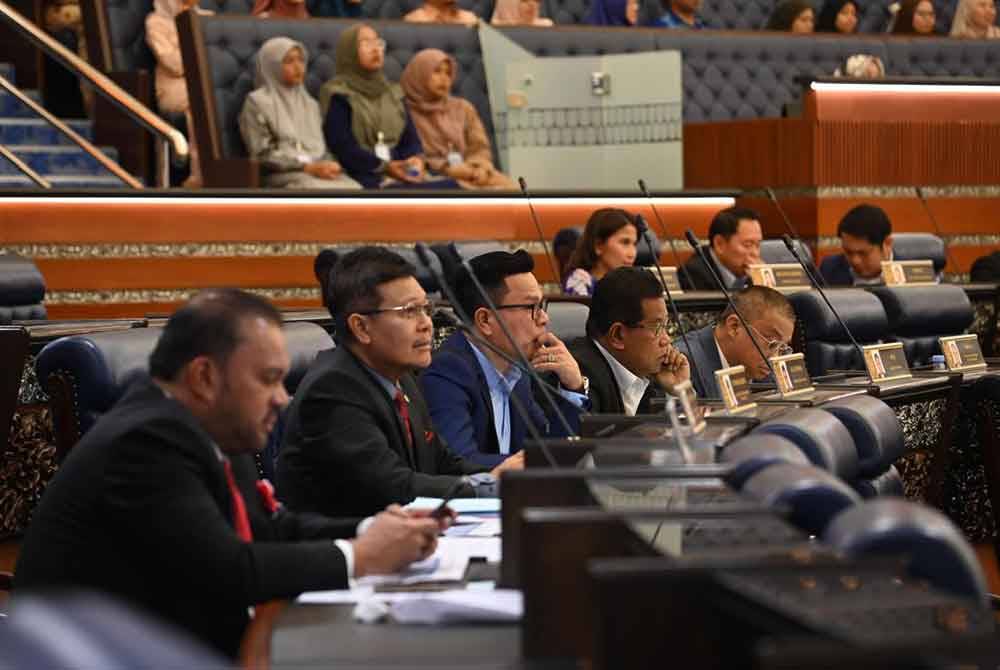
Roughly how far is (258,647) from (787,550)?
0.59 m

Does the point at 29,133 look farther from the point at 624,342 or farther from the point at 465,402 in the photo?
the point at 465,402

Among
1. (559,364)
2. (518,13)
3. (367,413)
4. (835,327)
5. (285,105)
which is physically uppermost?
(367,413)

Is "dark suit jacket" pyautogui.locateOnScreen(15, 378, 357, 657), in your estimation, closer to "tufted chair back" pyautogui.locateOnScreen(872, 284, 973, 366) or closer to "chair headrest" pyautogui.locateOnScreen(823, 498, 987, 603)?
"chair headrest" pyautogui.locateOnScreen(823, 498, 987, 603)

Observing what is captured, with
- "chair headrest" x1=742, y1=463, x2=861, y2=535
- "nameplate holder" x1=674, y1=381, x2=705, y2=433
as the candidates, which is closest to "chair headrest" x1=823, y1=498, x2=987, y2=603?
"chair headrest" x1=742, y1=463, x2=861, y2=535

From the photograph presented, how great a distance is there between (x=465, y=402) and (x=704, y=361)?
0.92 m

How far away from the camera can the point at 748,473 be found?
2057mm

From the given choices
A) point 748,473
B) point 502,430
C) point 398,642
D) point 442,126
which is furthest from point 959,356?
point 442,126

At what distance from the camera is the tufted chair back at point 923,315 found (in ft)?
19.0

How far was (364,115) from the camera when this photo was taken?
807 cm

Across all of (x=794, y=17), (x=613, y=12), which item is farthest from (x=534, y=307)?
(x=794, y=17)

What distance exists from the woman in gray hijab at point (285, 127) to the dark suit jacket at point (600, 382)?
3752 millimetres

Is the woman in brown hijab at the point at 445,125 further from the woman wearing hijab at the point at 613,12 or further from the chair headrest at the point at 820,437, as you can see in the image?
the chair headrest at the point at 820,437

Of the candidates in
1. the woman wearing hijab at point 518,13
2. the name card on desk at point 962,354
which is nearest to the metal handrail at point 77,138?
the woman wearing hijab at point 518,13

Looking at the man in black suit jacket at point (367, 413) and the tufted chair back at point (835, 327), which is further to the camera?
the tufted chair back at point (835, 327)
